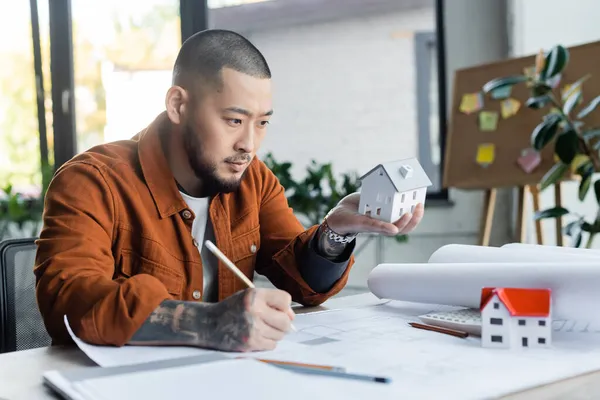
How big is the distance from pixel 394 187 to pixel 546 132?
191 centimetres

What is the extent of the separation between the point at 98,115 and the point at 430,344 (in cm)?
374

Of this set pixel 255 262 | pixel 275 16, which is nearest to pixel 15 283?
pixel 255 262

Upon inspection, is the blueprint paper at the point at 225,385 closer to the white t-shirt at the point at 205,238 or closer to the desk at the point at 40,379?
the desk at the point at 40,379

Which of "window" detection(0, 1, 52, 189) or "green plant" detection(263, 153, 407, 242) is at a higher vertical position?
"window" detection(0, 1, 52, 189)

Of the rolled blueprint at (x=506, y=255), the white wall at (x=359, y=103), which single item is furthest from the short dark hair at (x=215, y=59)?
the white wall at (x=359, y=103)

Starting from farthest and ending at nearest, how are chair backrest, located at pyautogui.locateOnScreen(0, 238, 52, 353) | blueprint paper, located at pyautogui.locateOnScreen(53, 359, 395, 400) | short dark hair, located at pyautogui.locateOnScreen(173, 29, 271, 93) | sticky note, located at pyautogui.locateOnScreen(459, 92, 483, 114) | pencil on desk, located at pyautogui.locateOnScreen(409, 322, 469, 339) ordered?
sticky note, located at pyautogui.locateOnScreen(459, 92, 483, 114) → chair backrest, located at pyautogui.locateOnScreen(0, 238, 52, 353) → short dark hair, located at pyautogui.locateOnScreen(173, 29, 271, 93) → pencil on desk, located at pyautogui.locateOnScreen(409, 322, 469, 339) → blueprint paper, located at pyautogui.locateOnScreen(53, 359, 395, 400)

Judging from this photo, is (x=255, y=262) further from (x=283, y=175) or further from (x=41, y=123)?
(x=41, y=123)

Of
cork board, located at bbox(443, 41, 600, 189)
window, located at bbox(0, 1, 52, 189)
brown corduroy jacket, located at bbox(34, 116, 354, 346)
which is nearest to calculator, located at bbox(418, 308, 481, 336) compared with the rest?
brown corduroy jacket, located at bbox(34, 116, 354, 346)

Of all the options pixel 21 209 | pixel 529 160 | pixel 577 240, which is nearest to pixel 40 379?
pixel 577 240

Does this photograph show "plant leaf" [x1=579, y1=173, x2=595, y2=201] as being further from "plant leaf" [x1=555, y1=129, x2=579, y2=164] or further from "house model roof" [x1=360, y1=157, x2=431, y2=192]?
"house model roof" [x1=360, y1=157, x2=431, y2=192]

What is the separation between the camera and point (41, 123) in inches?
170

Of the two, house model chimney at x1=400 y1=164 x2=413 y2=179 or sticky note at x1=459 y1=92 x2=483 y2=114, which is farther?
sticky note at x1=459 y1=92 x2=483 y2=114

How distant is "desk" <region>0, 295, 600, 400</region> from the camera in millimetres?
748

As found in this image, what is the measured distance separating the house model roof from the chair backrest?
767 millimetres
